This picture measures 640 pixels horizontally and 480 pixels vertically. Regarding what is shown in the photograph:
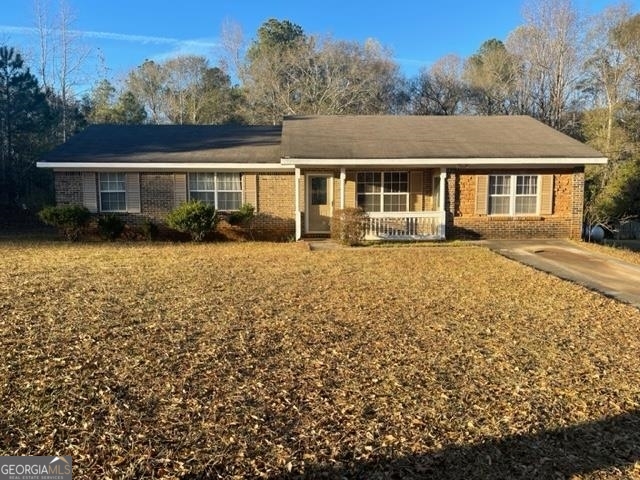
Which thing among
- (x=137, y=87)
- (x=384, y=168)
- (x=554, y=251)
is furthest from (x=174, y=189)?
(x=137, y=87)

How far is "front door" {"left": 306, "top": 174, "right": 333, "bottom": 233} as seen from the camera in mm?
16609

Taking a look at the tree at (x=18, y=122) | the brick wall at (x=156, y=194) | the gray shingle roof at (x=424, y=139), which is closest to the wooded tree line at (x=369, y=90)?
the tree at (x=18, y=122)

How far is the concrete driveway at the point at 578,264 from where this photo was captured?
8195mm

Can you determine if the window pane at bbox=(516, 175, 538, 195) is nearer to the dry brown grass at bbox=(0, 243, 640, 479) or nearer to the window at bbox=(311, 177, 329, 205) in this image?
the window at bbox=(311, 177, 329, 205)

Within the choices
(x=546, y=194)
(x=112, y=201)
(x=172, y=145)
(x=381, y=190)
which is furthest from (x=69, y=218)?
(x=546, y=194)

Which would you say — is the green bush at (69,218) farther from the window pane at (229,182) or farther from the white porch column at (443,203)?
the white porch column at (443,203)

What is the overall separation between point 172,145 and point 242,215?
3.78m

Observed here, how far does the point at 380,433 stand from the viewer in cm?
338

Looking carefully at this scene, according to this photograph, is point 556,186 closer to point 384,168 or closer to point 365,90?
point 384,168

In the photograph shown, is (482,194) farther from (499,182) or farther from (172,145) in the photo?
(172,145)

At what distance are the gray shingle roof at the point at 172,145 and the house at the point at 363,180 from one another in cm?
6

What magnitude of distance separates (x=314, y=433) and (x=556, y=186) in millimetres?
14081

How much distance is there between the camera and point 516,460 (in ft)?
10.2

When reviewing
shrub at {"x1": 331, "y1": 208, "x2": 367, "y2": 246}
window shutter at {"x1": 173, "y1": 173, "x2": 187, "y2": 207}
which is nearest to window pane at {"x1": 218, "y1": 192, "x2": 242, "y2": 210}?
window shutter at {"x1": 173, "y1": 173, "x2": 187, "y2": 207}
